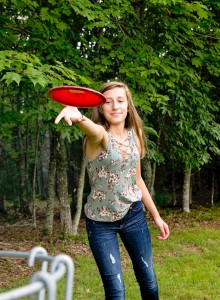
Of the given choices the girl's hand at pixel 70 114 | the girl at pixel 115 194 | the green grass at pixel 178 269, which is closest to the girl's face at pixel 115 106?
the girl at pixel 115 194

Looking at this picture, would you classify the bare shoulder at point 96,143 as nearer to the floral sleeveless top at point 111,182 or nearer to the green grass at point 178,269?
the floral sleeveless top at point 111,182

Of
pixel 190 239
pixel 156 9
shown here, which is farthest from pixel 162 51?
pixel 190 239

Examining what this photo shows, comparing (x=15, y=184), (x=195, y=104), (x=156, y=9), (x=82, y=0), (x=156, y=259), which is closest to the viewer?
(x=82, y=0)

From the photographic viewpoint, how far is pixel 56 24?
6.21 metres

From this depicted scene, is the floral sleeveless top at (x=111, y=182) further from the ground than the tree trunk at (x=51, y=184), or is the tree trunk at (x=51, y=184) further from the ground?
the floral sleeveless top at (x=111, y=182)

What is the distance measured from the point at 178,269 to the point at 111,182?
3.68 meters

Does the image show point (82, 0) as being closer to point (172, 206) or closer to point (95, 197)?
point (95, 197)

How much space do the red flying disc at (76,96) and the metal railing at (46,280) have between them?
2.72 feet

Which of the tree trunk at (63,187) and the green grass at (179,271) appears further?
the tree trunk at (63,187)

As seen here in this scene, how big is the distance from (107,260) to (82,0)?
12.3 feet

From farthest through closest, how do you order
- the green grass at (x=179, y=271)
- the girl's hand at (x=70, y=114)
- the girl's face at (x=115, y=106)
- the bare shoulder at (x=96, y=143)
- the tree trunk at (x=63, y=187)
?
the tree trunk at (x=63, y=187), the green grass at (x=179, y=271), the girl's face at (x=115, y=106), the bare shoulder at (x=96, y=143), the girl's hand at (x=70, y=114)

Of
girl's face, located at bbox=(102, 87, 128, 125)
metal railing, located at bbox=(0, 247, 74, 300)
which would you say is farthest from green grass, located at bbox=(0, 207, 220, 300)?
metal railing, located at bbox=(0, 247, 74, 300)

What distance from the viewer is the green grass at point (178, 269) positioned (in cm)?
500

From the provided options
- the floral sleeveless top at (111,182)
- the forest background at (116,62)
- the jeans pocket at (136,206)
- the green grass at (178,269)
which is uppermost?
the forest background at (116,62)
